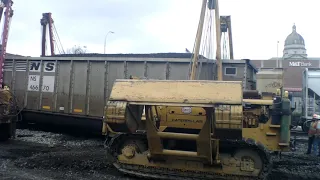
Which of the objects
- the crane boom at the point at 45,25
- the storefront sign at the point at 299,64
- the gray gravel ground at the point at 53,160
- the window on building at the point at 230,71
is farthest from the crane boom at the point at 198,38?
the storefront sign at the point at 299,64

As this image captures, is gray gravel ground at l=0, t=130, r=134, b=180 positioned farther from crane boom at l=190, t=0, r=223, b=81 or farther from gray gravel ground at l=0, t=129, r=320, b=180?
crane boom at l=190, t=0, r=223, b=81

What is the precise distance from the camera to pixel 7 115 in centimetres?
973

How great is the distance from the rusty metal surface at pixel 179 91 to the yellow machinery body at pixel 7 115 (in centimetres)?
554

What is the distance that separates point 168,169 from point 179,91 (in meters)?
1.62

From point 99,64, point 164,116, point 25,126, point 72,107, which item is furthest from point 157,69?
point 25,126

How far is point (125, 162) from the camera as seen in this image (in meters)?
6.32

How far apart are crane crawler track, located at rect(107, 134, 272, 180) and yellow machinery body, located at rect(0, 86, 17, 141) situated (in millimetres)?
4939

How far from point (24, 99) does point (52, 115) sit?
139cm

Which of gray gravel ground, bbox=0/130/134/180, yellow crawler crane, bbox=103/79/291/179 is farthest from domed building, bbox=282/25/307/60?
yellow crawler crane, bbox=103/79/291/179

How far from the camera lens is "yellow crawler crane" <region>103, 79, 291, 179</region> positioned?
5285 mm

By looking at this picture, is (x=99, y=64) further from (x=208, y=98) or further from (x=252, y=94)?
(x=208, y=98)

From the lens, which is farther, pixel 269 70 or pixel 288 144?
pixel 269 70

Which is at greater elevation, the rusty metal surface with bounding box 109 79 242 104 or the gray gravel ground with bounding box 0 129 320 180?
the rusty metal surface with bounding box 109 79 242 104

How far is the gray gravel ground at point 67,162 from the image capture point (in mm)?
6238
